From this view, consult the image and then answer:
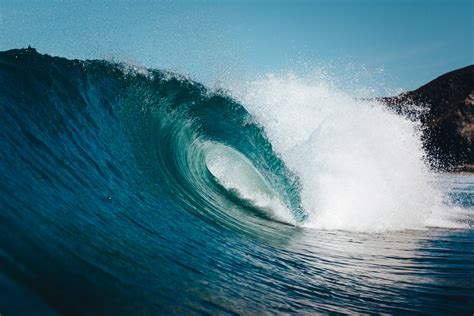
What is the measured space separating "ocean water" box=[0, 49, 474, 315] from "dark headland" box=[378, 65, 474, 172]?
146ft

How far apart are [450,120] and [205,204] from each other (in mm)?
68878

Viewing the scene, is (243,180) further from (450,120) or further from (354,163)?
(450,120)

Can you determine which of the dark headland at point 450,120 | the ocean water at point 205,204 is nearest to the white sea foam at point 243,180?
the ocean water at point 205,204

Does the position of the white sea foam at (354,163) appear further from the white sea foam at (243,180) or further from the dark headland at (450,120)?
the dark headland at (450,120)

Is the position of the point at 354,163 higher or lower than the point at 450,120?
lower

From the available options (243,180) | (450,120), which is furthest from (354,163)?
(450,120)

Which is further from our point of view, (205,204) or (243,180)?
(243,180)

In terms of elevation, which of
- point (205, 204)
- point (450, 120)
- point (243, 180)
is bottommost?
point (205, 204)

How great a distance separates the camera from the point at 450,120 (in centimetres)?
6425

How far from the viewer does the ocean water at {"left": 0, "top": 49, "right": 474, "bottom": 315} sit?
2.68m

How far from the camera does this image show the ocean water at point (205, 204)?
268 centimetres

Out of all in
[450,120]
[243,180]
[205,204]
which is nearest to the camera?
[205,204]

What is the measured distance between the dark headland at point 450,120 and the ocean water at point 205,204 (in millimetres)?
44453

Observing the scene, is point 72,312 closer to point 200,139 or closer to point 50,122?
point 50,122
